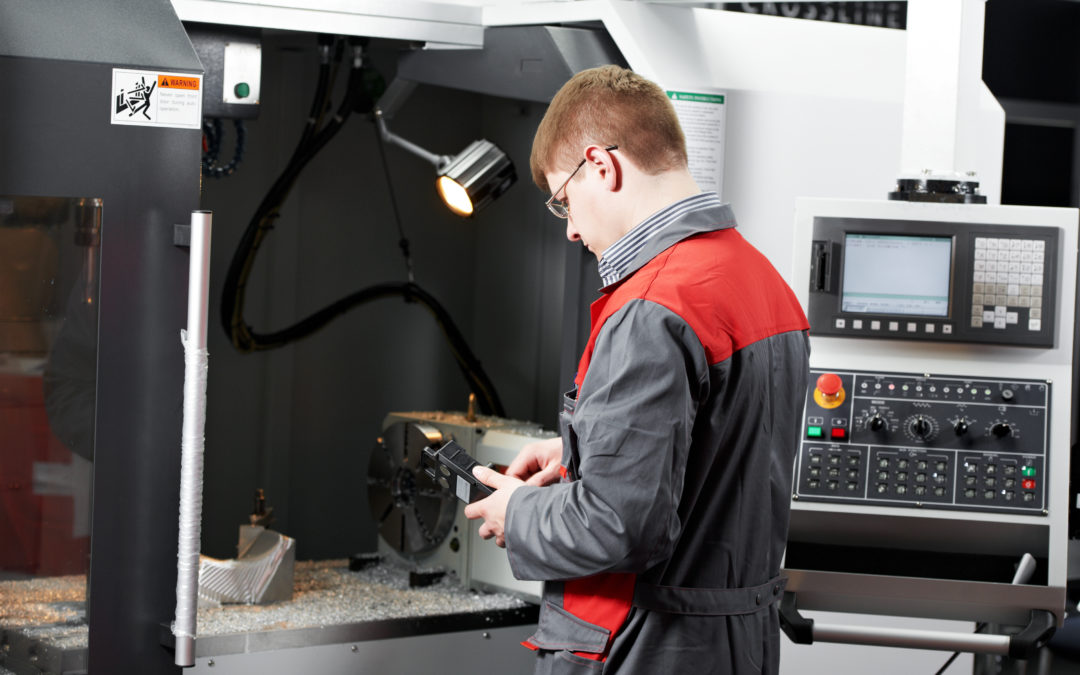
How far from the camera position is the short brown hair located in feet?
4.90

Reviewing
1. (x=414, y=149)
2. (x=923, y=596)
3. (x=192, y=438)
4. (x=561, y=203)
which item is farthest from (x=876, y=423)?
(x=414, y=149)

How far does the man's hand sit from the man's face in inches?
12.9

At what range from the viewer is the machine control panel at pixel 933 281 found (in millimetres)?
2146

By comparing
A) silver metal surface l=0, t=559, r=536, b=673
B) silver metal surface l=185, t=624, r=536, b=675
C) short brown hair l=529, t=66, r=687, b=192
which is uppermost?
short brown hair l=529, t=66, r=687, b=192

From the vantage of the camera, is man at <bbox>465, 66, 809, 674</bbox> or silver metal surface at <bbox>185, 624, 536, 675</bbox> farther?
silver metal surface at <bbox>185, 624, 536, 675</bbox>

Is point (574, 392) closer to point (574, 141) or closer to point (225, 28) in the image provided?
point (574, 141)

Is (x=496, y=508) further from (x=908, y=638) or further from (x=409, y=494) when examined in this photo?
(x=409, y=494)

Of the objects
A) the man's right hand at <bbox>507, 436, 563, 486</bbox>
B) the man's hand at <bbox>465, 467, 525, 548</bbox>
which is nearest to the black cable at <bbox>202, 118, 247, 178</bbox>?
the man's right hand at <bbox>507, 436, 563, 486</bbox>

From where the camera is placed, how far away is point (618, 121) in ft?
4.90

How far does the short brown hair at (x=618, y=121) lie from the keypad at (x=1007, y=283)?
882mm

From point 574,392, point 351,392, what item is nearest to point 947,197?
point 574,392

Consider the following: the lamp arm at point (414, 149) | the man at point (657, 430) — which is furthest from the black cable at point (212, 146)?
the man at point (657, 430)

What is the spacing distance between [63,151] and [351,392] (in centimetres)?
206

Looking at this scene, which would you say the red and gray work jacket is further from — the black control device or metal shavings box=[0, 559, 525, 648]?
metal shavings box=[0, 559, 525, 648]
